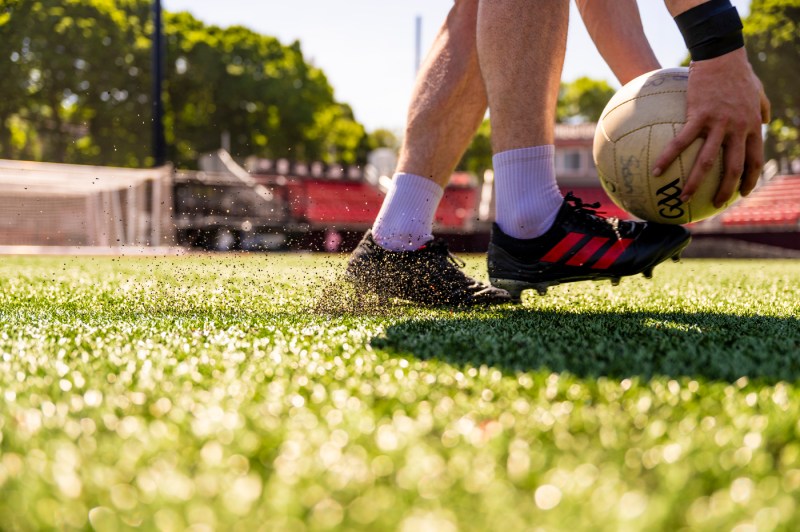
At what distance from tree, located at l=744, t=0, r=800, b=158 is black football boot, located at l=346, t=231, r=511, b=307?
94.7 feet

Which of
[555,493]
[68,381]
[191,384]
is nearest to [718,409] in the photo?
[555,493]

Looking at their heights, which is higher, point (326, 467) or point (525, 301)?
point (326, 467)

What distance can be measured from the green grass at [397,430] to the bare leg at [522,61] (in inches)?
30.7

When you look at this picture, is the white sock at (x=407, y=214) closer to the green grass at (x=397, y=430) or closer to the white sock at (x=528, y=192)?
the white sock at (x=528, y=192)

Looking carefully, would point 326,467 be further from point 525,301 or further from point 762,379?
point 525,301

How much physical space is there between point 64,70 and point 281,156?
11626 millimetres

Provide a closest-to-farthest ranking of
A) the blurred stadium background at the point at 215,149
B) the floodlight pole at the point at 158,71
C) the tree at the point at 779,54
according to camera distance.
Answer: the blurred stadium background at the point at 215,149 → the floodlight pole at the point at 158,71 → the tree at the point at 779,54

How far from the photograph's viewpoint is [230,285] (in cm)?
354

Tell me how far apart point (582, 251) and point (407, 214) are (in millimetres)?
602

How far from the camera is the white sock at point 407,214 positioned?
2.46 m

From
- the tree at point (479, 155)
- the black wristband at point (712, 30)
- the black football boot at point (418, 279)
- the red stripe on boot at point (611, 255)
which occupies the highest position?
the tree at point (479, 155)

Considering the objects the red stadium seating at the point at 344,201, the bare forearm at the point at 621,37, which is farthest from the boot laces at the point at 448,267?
the red stadium seating at the point at 344,201

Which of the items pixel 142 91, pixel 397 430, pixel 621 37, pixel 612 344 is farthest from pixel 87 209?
pixel 142 91

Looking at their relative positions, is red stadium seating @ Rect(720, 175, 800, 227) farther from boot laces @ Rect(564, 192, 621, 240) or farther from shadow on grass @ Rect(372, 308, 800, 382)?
shadow on grass @ Rect(372, 308, 800, 382)
